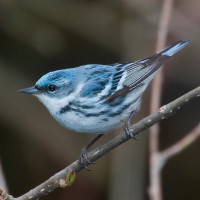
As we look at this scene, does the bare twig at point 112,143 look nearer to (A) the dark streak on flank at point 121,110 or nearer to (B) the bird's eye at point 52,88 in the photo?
(A) the dark streak on flank at point 121,110

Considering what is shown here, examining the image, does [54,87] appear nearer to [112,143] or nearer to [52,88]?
[52,88]

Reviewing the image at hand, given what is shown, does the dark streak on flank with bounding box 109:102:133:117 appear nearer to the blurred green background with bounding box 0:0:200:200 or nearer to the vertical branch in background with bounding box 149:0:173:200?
the vertical branch in background with bounding box 149:0:173:200

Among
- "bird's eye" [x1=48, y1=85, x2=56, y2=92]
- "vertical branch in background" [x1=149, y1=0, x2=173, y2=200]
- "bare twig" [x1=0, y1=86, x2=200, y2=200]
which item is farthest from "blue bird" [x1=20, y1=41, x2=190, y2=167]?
"bare twig" [x1=0, y1=86, x2=200, y2=200]

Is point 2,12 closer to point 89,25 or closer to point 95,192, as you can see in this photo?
point 89,25

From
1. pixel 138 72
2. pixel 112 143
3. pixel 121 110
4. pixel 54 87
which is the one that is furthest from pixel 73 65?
pixel 112 143

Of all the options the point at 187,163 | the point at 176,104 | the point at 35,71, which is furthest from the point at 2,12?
the point at 176,104

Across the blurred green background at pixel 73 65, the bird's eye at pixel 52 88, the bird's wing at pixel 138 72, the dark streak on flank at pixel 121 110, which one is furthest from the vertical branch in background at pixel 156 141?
the blurred green background at pixel 73 65

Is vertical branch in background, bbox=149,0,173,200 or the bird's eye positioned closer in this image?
vertical branch in background, bbox=149,0,173,200
